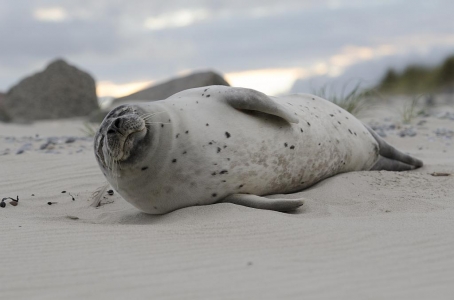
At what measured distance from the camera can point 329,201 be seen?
423 centimetres

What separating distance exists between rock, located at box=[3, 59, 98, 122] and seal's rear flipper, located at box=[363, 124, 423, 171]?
13.3 meters

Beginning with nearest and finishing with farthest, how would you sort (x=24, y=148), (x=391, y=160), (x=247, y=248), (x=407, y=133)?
(x=247, y=248)
(x=391, y=160)
(x=24, y=148)
(x=407, y=133)

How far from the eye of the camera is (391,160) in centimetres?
575

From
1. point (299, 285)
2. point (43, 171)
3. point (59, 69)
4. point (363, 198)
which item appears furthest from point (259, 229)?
point (59, 69)

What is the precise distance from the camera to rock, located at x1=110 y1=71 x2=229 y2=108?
1504 centimetres

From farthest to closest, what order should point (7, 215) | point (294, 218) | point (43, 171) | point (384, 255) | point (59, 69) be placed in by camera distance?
point (59, 69) → point (43, 171) → point (7, 215) → point (294, 218) → point (384, 255)

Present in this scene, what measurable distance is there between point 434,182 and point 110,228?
2836 millimetres

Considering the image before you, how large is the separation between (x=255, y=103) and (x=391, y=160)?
6.88 ft

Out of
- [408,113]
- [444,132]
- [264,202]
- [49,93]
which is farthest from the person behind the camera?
[49,93]

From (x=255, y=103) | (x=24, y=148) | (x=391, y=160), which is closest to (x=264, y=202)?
(x=255, y=103)

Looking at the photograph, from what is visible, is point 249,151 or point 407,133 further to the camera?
point 407,133

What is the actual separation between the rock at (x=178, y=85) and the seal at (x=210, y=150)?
412 inches

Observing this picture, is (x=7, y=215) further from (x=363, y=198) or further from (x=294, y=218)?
(x=363, y=198)

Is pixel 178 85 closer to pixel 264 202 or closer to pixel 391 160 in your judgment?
pixel 391 160
